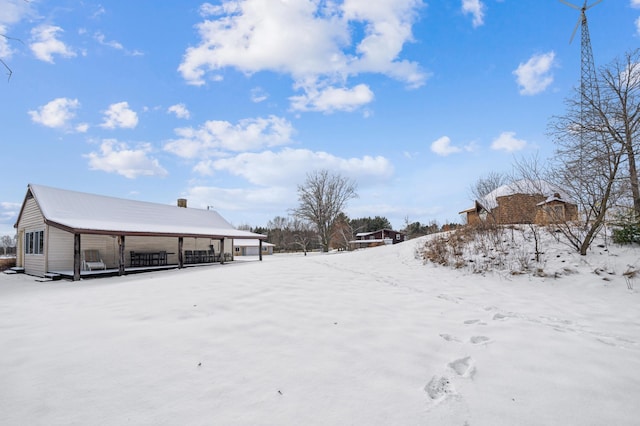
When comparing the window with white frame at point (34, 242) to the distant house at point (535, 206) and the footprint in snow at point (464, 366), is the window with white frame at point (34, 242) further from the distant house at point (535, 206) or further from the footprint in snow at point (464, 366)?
the distant house at point (535, 206)

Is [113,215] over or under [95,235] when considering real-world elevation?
over

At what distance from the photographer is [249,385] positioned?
9.49ft

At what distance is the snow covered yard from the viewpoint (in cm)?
250

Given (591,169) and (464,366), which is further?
(591,169)

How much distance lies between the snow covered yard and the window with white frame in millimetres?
10115

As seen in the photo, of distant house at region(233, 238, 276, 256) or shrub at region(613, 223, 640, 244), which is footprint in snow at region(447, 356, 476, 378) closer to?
shrub at region(613, 223, 640, 244)

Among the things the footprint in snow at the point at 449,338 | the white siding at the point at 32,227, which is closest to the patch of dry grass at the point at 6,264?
the white siding at the point at 32,227

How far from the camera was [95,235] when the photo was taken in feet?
51.9

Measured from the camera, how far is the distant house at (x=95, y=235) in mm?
13844

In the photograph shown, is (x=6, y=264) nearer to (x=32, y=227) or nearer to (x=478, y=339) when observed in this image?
(x=32, y=227)

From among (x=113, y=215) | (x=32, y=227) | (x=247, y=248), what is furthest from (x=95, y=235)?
(x=247, y=248)

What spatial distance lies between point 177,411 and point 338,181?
33569 millimetres

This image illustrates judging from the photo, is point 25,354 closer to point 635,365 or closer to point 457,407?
point 457,407

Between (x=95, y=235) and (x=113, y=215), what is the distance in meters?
1.60
